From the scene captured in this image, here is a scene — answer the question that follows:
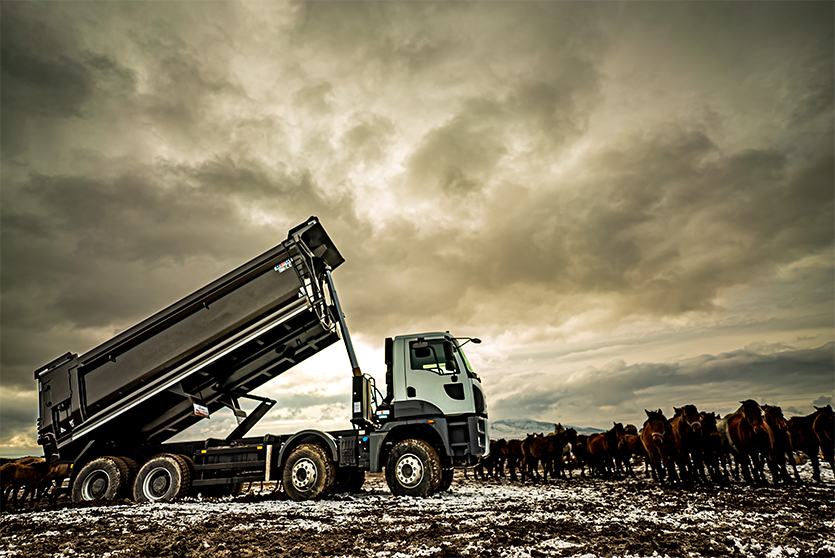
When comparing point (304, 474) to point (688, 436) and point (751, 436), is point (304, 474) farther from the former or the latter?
point (751, 436)

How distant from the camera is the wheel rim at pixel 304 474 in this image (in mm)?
9578

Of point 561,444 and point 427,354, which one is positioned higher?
point 427,354

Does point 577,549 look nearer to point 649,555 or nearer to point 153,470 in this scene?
point 649,555

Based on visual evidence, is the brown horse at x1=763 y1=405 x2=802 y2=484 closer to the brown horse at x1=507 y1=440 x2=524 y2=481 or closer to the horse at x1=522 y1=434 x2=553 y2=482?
the horse at x1=522 y1=434 x2=553 y2=482

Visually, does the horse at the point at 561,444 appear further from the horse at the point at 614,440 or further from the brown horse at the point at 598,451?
the horse at the point at 614,440

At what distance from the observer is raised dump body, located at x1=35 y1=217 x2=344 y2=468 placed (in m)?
9.40

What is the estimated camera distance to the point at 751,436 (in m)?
12.4

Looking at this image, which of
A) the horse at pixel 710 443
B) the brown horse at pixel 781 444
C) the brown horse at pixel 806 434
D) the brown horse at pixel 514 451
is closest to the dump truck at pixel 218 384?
the horse at pixel 710 443

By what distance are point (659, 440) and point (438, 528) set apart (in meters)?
10.0

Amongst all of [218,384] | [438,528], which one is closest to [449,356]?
[438,528]

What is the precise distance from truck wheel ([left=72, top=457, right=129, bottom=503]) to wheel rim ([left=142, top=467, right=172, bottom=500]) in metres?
0.44

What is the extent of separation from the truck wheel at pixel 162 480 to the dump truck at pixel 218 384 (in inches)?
0.9

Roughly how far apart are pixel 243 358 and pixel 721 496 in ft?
35.6

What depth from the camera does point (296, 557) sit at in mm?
4879
